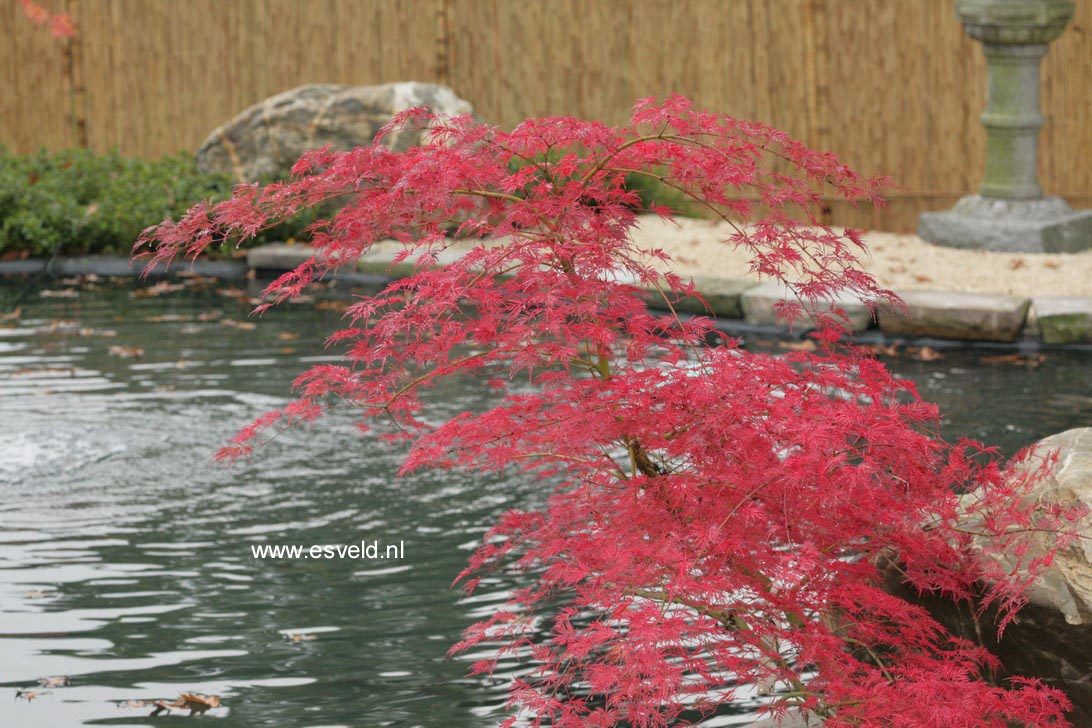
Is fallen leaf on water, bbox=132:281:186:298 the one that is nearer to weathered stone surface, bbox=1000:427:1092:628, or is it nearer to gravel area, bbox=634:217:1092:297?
gravel area, bbox=634:217:1092:297

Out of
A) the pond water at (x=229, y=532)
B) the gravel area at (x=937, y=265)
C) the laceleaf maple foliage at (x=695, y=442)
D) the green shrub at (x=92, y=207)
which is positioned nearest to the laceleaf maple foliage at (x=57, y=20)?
the green shrub at (x=92, y=207)

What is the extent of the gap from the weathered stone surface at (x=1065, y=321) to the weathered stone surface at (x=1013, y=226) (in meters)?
1.67

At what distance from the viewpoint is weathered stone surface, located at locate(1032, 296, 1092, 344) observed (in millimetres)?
8695

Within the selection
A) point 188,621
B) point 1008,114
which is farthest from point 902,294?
point 188,621

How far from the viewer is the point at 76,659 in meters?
4.81

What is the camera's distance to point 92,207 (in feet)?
41.0

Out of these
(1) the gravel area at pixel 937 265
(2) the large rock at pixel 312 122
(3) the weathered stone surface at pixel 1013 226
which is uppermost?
(2) the large rock at pixel 312 122

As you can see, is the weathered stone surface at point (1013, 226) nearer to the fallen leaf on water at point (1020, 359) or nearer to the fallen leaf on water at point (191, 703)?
the fallen leaf on water at point (1020, 359)

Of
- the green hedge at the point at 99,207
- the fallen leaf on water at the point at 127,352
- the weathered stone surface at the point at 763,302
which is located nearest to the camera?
the fallen leaf on water at the point at 127,352

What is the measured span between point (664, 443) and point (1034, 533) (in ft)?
3.12

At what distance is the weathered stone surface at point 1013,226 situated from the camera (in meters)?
10.5

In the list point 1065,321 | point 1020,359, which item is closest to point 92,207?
point 1020,359

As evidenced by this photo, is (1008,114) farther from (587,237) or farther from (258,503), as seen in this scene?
Answer: (587,237)

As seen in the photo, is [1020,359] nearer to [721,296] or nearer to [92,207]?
[721,296]
